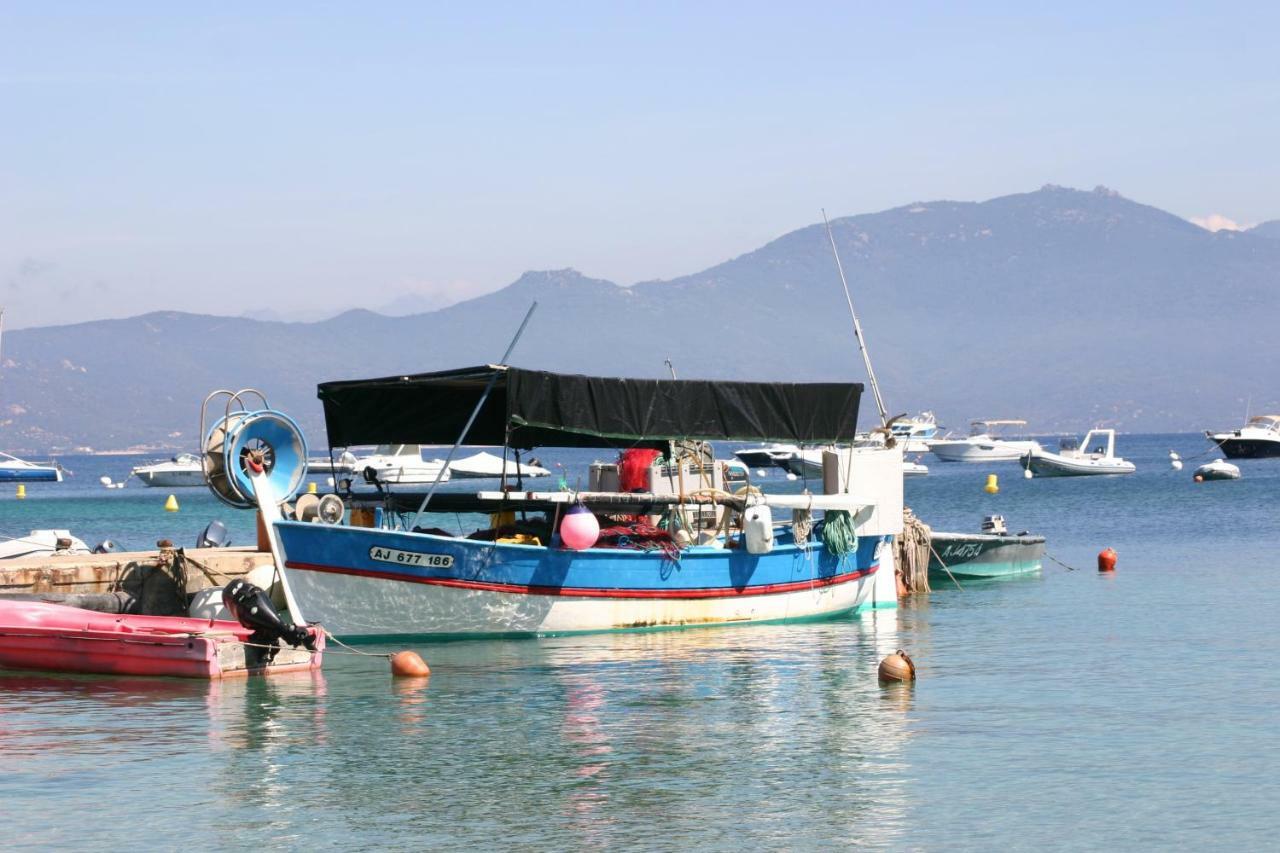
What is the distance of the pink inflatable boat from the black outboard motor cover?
0.12m

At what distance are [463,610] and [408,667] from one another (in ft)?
8.78

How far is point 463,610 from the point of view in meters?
26.6

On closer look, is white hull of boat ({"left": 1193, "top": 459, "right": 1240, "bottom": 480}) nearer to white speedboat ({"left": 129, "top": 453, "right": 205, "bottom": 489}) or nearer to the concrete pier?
white speedboat ({"left": 129, "top": 453, "right": 205, "bottom": 489})

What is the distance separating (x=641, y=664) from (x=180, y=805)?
981cm

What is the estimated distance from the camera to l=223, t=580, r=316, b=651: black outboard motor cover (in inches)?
933

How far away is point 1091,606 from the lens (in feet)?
117

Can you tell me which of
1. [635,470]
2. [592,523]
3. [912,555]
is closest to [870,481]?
[635,470]

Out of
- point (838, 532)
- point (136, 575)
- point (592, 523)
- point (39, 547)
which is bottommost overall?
point (136, 575)

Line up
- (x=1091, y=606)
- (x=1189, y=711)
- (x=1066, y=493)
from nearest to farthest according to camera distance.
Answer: (x=1189, y=711) < (x=1091, y=606) < (x=1066, y=493)

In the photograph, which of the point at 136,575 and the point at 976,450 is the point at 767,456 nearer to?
the point at 976,450

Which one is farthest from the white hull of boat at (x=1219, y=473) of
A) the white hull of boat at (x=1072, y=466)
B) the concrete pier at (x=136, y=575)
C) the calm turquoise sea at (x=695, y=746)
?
the concrete pier at (x=136, y=575)

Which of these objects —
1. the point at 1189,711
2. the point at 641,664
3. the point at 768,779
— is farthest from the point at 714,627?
the point at 768,779

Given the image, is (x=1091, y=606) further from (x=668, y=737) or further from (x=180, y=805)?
(x=180, y=805)

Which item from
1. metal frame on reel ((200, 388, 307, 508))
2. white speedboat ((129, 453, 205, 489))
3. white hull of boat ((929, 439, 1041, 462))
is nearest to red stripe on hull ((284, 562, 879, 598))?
metal frame on reel ((200, 388, 307, 508))
